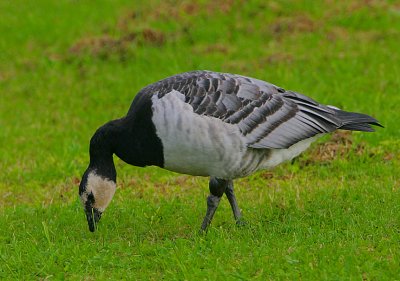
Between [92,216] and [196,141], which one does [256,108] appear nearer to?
[196,141]

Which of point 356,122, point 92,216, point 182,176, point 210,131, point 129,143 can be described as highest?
point 210,131

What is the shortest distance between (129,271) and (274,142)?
2.37m

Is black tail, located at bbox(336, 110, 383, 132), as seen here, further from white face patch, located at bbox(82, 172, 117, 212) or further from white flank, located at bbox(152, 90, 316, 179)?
white face patch, located at bbox(82, 172, 117, 212)

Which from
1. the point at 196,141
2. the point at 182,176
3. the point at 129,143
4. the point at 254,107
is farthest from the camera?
the point at 182,176

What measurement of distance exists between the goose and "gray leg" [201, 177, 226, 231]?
12 millimetres

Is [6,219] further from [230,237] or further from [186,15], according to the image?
[186,15]

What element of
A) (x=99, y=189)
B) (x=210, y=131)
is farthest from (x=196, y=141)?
(x=99, y=189)

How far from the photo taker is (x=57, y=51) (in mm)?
18859

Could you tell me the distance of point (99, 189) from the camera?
9414 millimetres

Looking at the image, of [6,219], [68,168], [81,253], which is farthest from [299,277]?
[68,168]

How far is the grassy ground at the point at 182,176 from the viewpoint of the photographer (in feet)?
26.7

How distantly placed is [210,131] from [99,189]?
66.6 inches

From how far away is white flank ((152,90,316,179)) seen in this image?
28.2 ft

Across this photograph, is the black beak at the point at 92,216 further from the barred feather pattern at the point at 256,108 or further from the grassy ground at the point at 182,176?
the barred feather pattern at the point at 256,108
